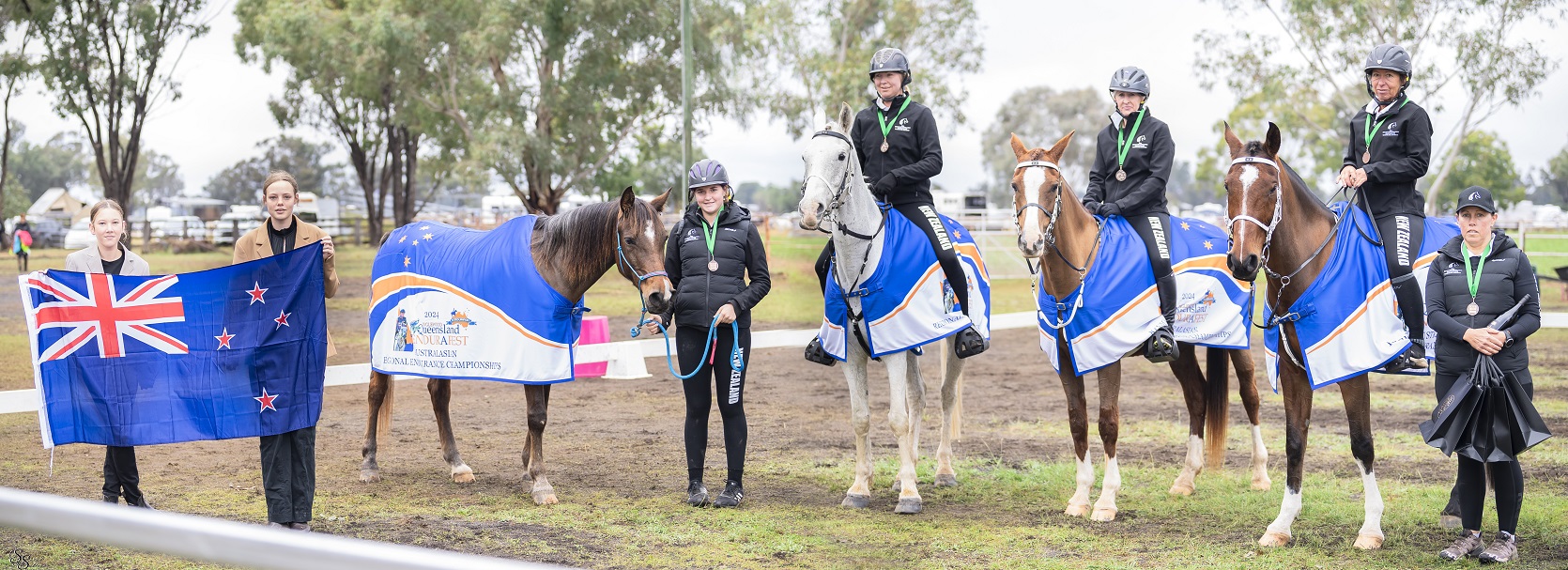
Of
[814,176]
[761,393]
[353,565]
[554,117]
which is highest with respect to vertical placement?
[554,117]

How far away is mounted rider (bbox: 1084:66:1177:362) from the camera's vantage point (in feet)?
20.0

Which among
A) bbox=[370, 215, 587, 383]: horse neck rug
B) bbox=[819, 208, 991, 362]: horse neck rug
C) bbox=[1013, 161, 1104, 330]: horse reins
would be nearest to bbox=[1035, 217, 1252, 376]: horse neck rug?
bbox=[1013, 161, 1104, 330]: horse reins

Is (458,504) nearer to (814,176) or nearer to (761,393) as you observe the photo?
(814,176)

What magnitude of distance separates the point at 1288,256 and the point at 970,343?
166 centimetres

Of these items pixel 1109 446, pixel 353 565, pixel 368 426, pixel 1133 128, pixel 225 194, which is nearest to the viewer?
pixel 353 565

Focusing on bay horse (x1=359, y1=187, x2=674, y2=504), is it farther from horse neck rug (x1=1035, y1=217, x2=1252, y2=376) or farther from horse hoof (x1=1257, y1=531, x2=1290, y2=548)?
horse hoof (x1=1257, y1=531, x2=1290, y2=548)

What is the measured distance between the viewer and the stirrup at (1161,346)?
19.3 ft

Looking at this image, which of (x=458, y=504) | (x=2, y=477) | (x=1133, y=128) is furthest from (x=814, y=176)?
(x=2, y=477)

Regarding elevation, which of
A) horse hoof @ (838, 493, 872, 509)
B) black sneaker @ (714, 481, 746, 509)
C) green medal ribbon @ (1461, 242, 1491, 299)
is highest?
green medal ribbon @ (1461, 242, 1491, 299)

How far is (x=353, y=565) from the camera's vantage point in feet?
4.68

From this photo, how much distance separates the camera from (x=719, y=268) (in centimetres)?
599

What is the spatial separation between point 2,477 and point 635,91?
20.9 m

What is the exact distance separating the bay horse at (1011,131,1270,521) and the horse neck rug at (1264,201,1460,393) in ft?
3.13

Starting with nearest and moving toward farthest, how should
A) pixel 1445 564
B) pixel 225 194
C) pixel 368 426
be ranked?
pixel 1445 564
pixel 368 426
pixel 225 194
